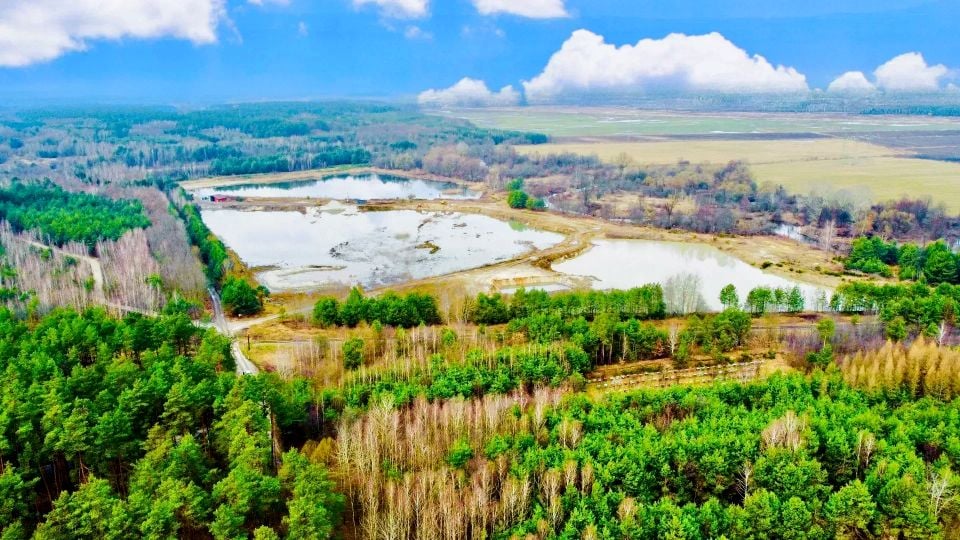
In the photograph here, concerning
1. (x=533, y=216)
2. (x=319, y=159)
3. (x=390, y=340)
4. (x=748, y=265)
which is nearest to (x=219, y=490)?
(x=390, y=340)

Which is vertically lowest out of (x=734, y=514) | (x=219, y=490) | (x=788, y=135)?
(x=734, y=514)

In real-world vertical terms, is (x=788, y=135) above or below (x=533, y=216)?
above

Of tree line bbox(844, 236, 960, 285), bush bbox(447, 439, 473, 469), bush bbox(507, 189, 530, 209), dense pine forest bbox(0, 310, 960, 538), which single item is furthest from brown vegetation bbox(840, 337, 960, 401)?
bush bbox(507, 189, 530, 209)

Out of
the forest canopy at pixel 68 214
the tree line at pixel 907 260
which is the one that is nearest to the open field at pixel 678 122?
Answer: the tree line at pixel 907 260

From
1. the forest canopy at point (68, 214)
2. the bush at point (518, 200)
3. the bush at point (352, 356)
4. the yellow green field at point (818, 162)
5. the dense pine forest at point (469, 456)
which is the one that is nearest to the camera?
the dense pine forest at point (469, 456)

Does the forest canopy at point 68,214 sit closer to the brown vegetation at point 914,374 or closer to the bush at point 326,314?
the bush at point 326,314

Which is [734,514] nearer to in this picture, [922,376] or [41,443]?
[922,376]

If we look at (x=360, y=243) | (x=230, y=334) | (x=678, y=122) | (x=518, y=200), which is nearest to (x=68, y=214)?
(x=360, y=243)

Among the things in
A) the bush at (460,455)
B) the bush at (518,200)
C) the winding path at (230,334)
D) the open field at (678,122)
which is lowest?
the winding path at (230,334)
